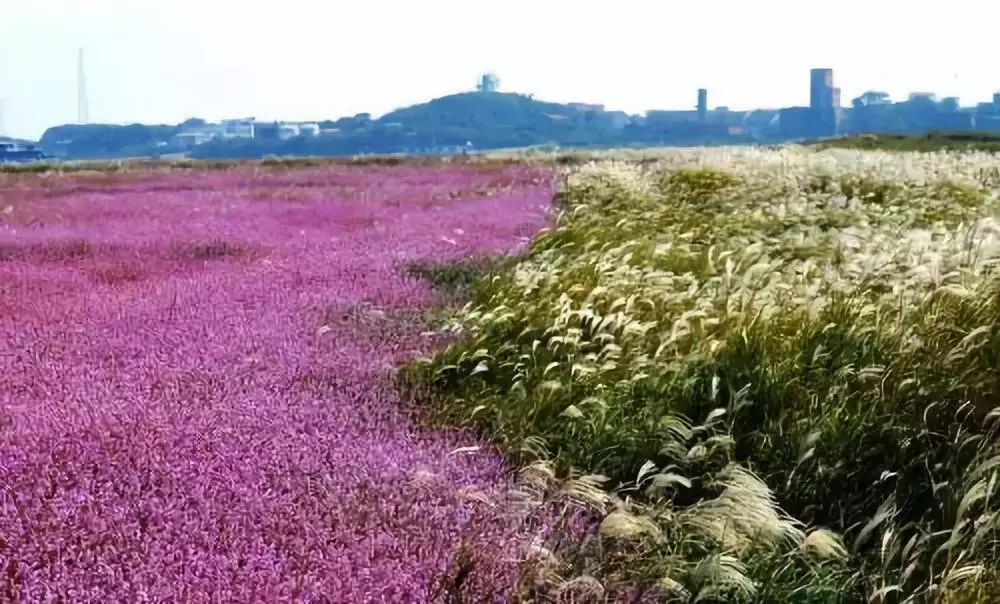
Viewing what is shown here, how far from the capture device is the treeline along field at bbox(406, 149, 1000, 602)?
3.04 m

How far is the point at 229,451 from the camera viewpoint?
3.37 m

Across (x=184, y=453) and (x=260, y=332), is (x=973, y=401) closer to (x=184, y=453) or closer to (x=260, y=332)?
(x=184, y=453)

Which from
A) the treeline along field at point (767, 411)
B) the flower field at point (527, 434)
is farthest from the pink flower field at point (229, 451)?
the treeline along field at point (767, 411)

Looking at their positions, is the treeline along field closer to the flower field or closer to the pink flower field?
the flower field

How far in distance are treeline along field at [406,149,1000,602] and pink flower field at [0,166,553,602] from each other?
0.38 meters

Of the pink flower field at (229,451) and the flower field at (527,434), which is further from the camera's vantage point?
the flower field at (527,434)

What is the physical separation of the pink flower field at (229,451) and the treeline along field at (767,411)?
1.26ft

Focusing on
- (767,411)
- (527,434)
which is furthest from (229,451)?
(767,411)

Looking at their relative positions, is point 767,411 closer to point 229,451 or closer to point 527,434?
point 527,434

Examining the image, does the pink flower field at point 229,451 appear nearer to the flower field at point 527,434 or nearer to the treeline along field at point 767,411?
the flower field at point 527,434

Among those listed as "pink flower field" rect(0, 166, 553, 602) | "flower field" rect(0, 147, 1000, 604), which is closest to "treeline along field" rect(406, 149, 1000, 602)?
"flower field" rect(0, 147, 1000, 604)

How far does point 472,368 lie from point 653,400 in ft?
3.98

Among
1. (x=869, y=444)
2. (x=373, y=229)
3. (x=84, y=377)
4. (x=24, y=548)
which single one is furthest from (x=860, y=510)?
(x=373, y=229)

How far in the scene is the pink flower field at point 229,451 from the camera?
102 inches
